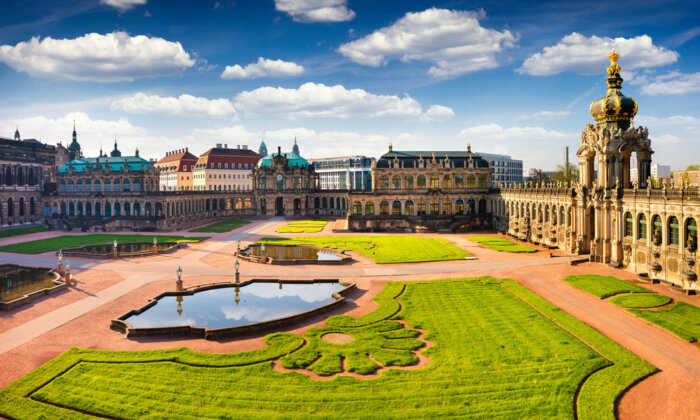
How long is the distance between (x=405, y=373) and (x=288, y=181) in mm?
117448

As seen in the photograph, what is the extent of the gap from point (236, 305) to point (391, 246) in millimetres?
38128

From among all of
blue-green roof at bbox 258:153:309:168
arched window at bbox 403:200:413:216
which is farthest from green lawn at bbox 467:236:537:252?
blue-green roof at bbox 258:153:309:168

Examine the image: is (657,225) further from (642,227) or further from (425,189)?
(425,189)

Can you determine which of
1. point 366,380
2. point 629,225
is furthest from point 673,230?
point 366,380

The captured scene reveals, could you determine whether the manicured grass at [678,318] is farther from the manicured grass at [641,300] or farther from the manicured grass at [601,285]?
the manicured grass at [601,285]

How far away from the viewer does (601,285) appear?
46.7 m

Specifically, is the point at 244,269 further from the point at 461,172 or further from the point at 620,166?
the point at 461,172

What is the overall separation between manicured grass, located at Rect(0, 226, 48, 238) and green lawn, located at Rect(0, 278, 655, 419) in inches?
3245

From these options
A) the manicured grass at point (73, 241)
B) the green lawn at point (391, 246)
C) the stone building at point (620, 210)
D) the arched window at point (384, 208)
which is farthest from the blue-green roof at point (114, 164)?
the stone building at point (620, 210)

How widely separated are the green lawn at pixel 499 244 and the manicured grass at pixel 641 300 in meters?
28.0

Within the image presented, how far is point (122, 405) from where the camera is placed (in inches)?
939

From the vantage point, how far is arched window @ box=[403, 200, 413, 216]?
11162 centimetres

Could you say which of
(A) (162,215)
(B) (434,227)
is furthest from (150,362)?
(A) (162,215)

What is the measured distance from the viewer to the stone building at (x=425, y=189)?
111062 mm
